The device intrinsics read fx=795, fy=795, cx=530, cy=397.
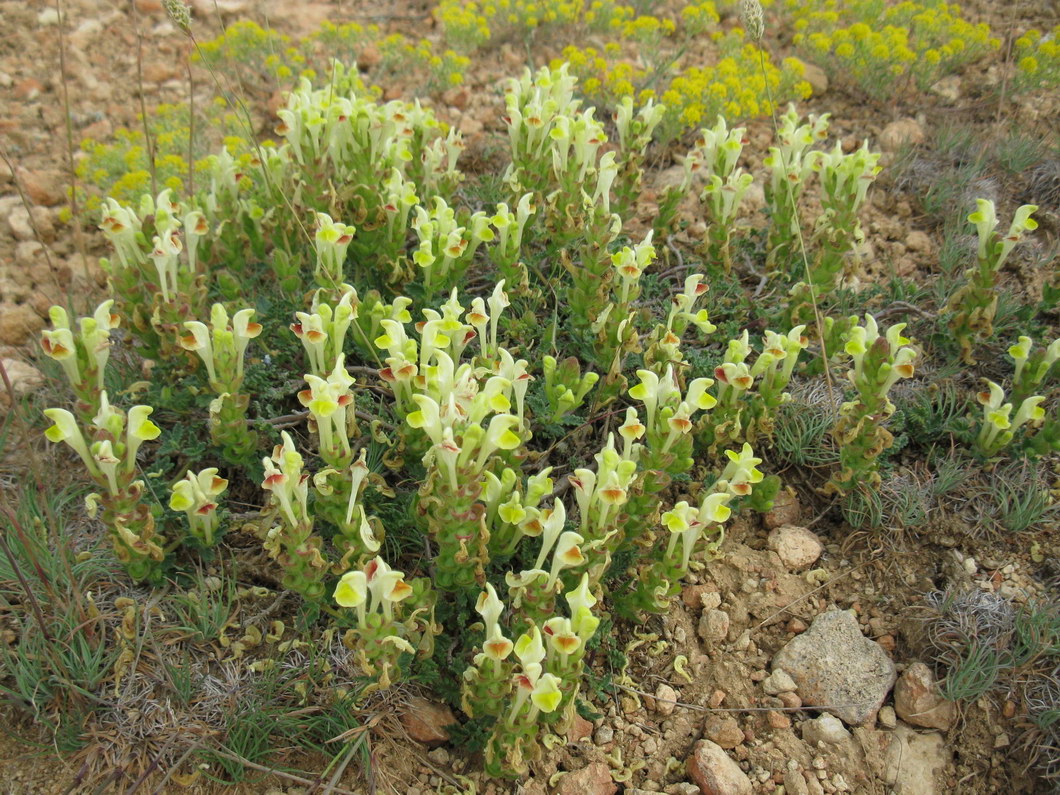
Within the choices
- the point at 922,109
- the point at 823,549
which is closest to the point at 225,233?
the point at 823,549

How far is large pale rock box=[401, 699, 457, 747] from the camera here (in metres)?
2.74

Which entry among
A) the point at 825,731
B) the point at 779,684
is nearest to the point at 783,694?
the point at 779,684

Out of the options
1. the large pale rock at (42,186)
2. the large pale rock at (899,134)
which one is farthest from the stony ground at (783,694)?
the large pale rock at (899,134)

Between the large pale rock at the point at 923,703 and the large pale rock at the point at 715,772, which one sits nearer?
the large pale rock at the point at 715,772

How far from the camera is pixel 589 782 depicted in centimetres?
269

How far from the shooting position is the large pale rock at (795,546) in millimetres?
3299

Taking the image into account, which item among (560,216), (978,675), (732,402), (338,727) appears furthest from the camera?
(560,216)

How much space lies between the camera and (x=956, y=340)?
384 centimetres

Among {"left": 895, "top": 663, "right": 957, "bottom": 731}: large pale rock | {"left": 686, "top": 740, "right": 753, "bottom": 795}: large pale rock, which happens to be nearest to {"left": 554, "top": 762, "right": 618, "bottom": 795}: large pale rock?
{"left": 686, "top": 740, "right": 753, "bottom": 795}: large pale rock

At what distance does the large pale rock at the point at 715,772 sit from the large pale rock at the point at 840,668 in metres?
0.41

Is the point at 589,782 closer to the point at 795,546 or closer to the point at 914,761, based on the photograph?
the point at 914,761

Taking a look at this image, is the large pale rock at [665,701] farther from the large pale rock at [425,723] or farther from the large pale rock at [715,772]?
the large pale rock at [425,723]

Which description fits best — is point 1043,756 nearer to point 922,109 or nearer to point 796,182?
point 796,182

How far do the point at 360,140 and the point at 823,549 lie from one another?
2.82m
